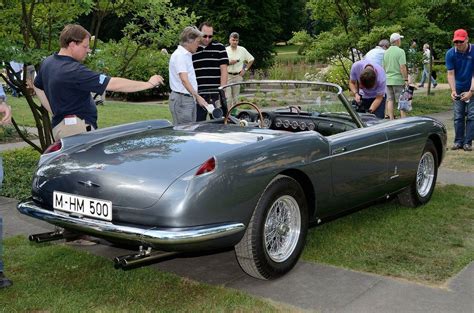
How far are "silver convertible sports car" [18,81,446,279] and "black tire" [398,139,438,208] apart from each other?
404mm

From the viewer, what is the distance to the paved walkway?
3.77 m

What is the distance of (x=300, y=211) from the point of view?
4.41 metres

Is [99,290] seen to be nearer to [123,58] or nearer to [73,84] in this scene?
[73,84]

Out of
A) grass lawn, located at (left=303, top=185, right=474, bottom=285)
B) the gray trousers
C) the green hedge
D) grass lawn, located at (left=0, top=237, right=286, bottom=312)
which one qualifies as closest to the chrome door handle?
grass lawn, located at (left=303, top=185, right=474, bottom=285)

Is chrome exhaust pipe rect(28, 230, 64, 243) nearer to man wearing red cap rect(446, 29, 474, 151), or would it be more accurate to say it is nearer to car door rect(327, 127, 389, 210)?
car door rect(327, 127, 389, 210)

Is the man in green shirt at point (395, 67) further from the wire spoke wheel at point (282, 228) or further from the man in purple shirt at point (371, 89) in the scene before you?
the wire spoke wheel at point (282, 228)

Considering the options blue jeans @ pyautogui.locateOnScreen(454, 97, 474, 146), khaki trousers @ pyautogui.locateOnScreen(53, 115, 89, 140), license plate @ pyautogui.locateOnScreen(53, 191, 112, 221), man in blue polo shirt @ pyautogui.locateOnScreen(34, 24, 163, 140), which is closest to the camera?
license plate @ pyautogui.locateOnScreen(53, 191, 112, 221)

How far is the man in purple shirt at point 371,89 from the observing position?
26.9 feet

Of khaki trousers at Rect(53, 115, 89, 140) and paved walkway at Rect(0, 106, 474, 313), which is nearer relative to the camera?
paved walkway at Rect(0, 106, 474, 313)

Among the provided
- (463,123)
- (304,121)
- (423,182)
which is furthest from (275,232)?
(463,123)

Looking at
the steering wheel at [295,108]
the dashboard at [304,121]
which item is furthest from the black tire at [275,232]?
the steering wheel at [295,108]

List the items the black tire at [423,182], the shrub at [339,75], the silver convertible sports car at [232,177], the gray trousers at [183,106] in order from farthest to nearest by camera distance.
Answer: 1. the shrub at [339,75]
2. the gray trousers at [183,106]
3. the black tire at [423,182]
4. the silver convertible sports car at [232,177]

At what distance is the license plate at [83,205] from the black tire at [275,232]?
0.90 metres

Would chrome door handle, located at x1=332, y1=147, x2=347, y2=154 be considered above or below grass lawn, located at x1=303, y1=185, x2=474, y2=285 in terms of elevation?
above
